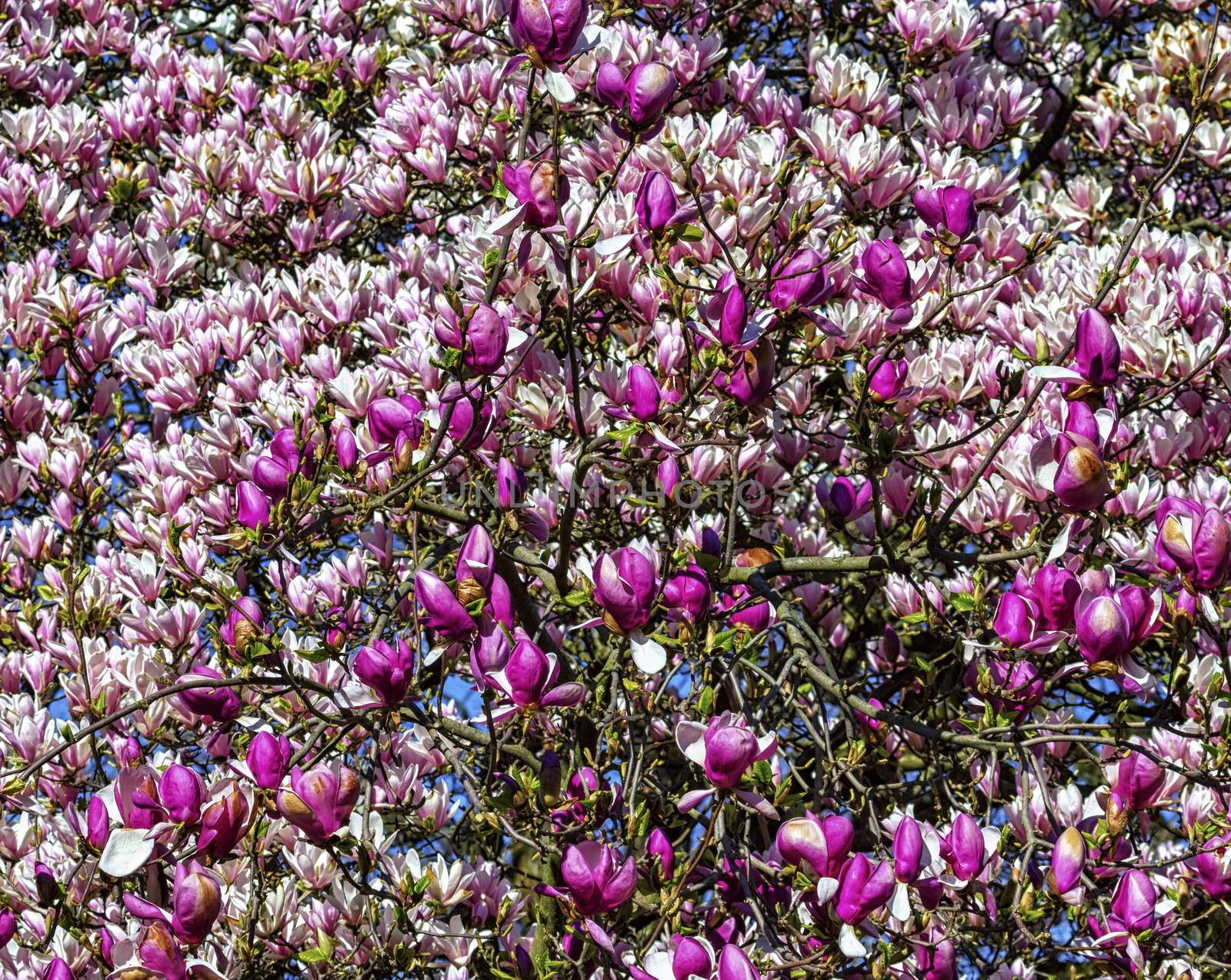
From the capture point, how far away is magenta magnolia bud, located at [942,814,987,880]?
8.45ft

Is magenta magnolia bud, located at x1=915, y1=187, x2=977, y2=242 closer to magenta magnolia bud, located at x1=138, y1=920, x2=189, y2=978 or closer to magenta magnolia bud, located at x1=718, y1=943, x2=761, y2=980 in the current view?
magenta magnolia bud, located at x1=718, y1=943, x2=761, y2=980

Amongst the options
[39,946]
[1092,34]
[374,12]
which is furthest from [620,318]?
[1092,34]

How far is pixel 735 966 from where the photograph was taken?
2.01 metres

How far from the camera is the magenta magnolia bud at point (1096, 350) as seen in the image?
7.82 ft

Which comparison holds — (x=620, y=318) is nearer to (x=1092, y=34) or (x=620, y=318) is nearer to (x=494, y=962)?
(x=494, y=962)

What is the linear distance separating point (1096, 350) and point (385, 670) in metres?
1.49

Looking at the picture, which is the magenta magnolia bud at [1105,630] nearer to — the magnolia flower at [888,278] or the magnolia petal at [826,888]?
the magnolia petal at [826,888]

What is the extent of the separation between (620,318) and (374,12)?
2819mm

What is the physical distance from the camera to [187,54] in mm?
5215

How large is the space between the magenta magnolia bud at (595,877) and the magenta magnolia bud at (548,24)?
4.77 feet

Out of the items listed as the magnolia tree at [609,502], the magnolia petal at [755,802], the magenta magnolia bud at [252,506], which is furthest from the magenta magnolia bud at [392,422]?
the magnolia petal at [755,802]

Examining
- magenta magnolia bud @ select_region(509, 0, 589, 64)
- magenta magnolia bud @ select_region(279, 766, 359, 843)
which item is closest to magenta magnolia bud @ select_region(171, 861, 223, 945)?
magenta magnolia bud @ select_region(279, 766, 359, 843)

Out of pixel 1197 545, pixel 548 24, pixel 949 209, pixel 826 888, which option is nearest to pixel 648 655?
pixel 826 888

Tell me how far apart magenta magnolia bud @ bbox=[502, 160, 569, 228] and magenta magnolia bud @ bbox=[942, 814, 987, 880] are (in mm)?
1515
